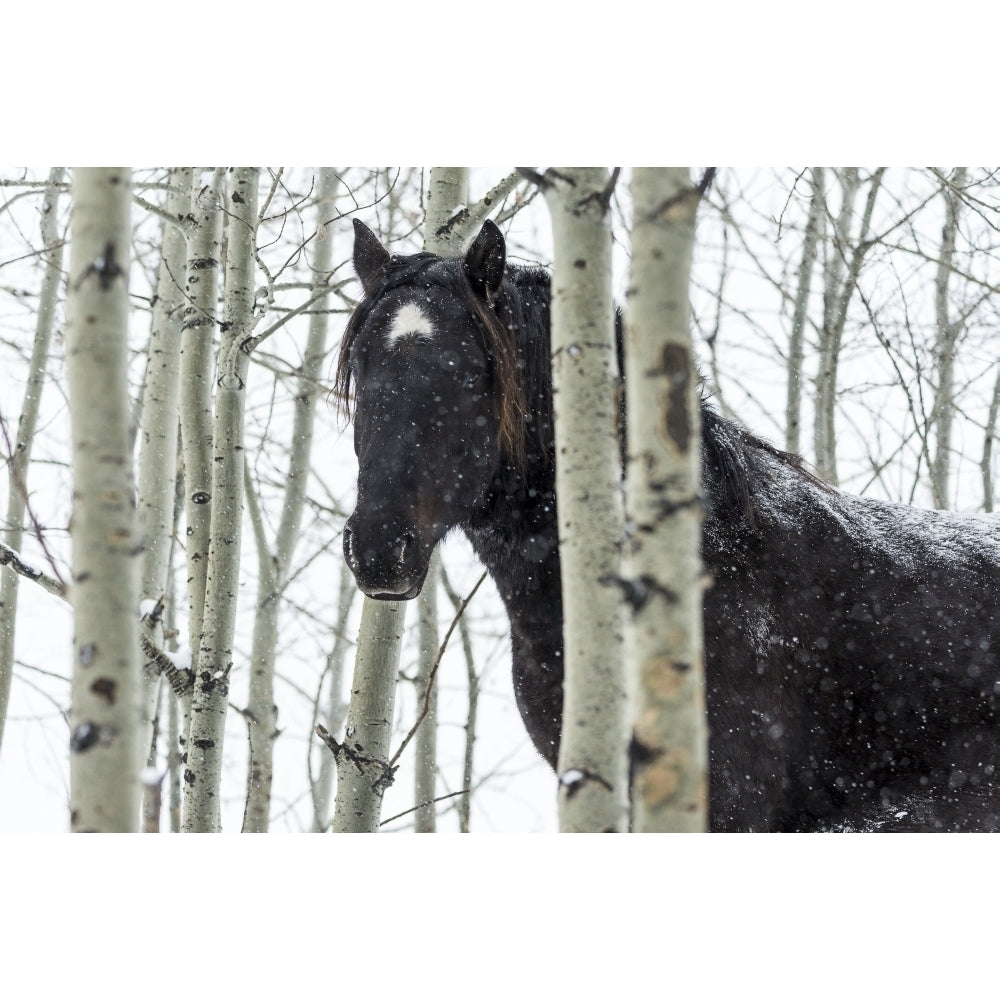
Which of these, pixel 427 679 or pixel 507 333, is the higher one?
pixel 507 333

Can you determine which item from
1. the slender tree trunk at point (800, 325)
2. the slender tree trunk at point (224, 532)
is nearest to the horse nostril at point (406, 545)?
the slender tree trunk at point (224, 532)

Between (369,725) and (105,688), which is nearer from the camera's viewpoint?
(105,688)

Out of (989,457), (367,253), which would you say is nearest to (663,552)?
(367,253)

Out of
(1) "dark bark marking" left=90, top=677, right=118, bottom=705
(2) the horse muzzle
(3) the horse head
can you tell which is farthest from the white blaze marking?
(1) "dark bark marking" left=90, top=677, right=118, bottom=705

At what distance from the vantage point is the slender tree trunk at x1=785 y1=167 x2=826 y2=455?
5.29 m

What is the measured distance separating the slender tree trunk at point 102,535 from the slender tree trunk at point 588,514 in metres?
0.59

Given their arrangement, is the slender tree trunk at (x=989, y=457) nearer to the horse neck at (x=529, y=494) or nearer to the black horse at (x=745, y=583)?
the black horse at (x=745, y=583)

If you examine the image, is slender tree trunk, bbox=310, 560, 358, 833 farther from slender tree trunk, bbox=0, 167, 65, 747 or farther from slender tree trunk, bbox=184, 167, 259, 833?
slender tree trunk, bbox=184, 167, 259, 833

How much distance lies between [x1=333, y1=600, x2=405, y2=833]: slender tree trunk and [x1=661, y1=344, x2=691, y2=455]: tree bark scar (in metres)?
1.81

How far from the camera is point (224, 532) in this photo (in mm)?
2723

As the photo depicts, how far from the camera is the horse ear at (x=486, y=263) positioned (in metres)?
2.41

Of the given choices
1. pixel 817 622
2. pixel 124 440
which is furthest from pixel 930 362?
pixel 124 440

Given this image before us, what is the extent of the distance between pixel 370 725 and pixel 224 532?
2.47 feet

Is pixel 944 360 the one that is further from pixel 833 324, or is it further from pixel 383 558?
pixel 383 558
